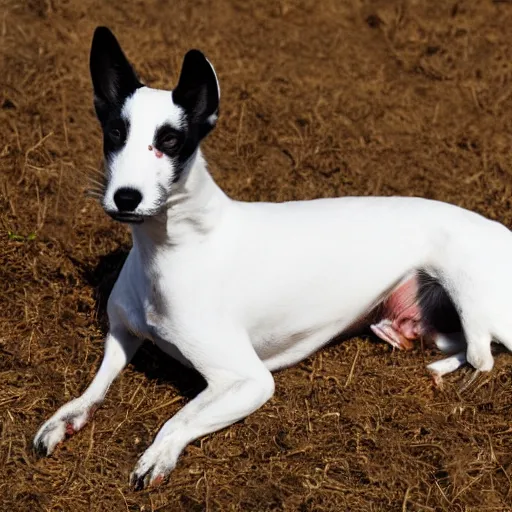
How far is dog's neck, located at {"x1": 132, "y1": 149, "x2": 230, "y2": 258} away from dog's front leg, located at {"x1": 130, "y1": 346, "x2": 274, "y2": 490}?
624 millimetres

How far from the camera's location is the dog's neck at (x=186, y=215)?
15.6 feet

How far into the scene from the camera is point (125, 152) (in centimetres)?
440

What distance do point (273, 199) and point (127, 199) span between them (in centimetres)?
282

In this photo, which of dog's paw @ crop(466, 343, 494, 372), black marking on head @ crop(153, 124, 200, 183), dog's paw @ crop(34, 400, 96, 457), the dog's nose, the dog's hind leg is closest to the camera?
the dog's nose

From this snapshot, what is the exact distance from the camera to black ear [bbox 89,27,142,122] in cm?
465

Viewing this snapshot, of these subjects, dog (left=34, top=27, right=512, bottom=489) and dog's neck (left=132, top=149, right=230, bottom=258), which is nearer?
dog (left=34, top=27, right=512, bottom=489)

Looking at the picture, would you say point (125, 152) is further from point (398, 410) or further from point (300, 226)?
point (398, 410)

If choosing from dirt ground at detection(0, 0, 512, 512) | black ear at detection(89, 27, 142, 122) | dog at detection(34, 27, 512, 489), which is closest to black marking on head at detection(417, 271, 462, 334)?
dog at detection(34, 27, 512, 489)

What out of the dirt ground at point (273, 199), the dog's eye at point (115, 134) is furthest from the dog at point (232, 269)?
the dirt ground at point (273, 199)

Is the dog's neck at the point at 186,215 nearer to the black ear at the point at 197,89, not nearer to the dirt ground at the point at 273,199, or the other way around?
the black ear at the point at 197,89

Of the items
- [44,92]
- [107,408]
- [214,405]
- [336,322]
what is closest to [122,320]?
[107,408]

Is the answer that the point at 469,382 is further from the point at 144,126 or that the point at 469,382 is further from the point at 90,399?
the point at 144,126

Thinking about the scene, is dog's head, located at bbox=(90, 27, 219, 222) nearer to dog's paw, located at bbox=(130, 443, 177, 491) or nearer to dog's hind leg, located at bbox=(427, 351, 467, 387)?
dog's paw, located at bbox=(130, 443, 177, 491)

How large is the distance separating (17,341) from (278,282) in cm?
156
